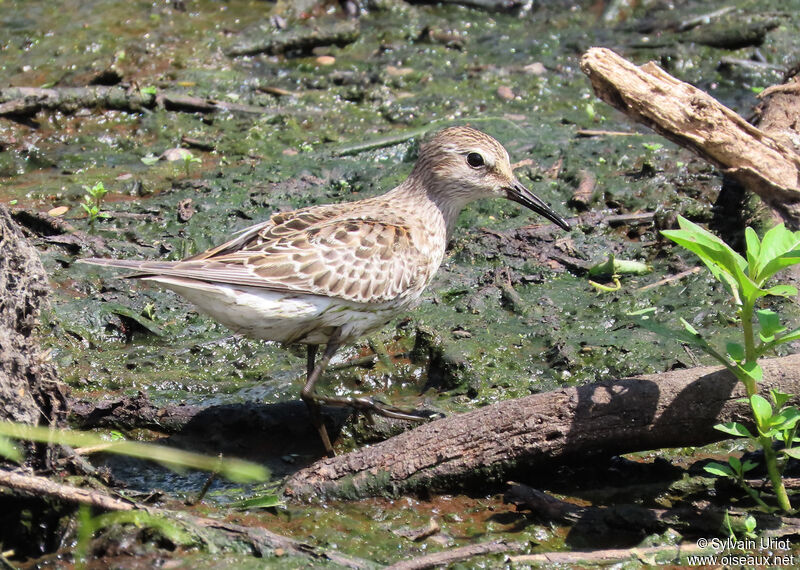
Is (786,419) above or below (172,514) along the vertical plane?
above

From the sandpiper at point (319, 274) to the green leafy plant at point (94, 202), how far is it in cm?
210

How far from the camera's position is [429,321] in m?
6.66

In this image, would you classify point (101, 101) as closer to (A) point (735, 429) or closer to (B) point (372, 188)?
(B) point (372, 188)

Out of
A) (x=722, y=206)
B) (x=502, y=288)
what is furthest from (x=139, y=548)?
(x=722, y=206)

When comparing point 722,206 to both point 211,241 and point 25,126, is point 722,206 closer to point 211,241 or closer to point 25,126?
point 211,241

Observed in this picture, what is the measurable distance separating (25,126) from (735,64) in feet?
24.1

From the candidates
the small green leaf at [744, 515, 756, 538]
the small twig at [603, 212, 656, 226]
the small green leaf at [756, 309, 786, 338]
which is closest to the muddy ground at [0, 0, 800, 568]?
the small twig at [603, 212, 656, 226]

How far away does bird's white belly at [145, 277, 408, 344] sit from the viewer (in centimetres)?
534

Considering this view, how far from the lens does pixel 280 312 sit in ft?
17.9

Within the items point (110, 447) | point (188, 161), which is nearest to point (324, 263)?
point (110, 447)

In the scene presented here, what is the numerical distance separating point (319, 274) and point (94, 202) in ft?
9.98

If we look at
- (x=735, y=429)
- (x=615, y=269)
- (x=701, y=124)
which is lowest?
(x=615, y=269)

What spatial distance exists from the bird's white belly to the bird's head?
3.49ft

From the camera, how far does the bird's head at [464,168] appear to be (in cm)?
649
